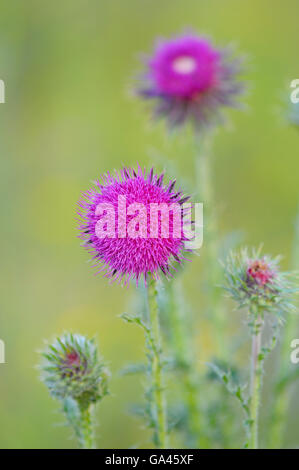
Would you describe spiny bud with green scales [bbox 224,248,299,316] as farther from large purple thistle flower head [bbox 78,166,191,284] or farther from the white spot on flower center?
the white spot on flower center

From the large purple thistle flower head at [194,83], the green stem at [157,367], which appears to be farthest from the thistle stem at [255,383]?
the large purple thistle flower head at [194,83]

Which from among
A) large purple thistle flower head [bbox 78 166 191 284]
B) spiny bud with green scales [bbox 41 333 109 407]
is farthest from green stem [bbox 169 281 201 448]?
large purple thistle flower head [bbox 78 166 191 284]

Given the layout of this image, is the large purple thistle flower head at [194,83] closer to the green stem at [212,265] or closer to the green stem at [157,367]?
the green stem at [212,265]

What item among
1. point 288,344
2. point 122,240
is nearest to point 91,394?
point 122,240

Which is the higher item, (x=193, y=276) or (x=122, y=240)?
(x=193, y=276)

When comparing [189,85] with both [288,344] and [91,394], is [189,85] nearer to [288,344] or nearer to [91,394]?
[288,344]

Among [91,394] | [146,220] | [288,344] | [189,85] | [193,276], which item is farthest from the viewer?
[193,276]
